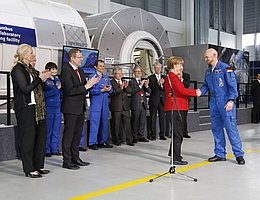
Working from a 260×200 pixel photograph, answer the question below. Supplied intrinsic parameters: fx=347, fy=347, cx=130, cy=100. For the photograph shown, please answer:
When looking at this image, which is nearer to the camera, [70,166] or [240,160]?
[70,166]

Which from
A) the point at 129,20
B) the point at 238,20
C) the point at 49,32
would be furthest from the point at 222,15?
the point at 49,32

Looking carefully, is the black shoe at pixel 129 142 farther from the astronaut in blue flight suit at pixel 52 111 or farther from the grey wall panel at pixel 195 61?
the grey wall panel at pixel 195 61

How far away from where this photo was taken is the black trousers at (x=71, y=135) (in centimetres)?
442

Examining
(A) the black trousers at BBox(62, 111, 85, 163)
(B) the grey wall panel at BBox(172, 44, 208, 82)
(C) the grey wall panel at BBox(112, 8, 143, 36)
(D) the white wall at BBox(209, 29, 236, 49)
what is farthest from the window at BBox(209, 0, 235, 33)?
(A) the black trousers at BBox(62, 111, 85, 163)

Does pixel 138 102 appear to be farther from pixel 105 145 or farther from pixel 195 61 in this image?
pixel 195 61

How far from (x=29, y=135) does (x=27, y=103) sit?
37 centimetres

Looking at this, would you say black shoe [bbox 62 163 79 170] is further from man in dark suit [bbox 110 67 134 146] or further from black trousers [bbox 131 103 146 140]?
black trousers [bbox 131 103 146 140]

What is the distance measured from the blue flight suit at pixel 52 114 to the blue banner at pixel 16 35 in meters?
1.64

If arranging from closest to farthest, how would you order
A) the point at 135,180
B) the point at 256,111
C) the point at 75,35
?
1. the point at 135,180
2. the point at 75,35
3. the point at 256,111

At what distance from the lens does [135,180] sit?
3953mm

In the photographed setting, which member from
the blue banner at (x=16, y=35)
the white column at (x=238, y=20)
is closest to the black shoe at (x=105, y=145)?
the blue banner at (x=16, y=35)

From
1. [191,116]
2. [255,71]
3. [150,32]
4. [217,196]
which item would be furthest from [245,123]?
[255,71]

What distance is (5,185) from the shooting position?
3768 millimetres

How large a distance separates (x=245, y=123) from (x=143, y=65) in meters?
3.75
